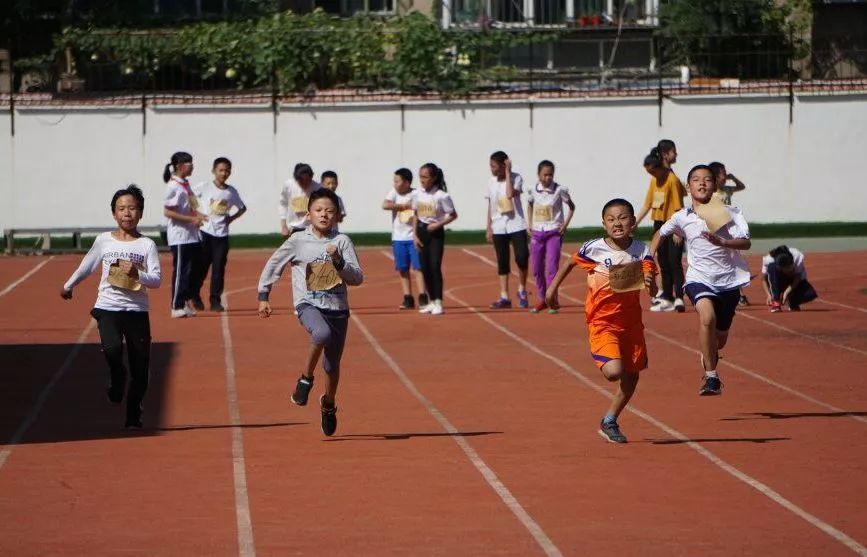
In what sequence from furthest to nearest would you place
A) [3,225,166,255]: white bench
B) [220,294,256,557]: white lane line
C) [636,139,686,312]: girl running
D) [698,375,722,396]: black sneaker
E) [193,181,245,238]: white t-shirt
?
1. [3,225,166,255]: white bench
2. [193,181,245,238]: white t-shirt
3. [636,139,686,312]: girl running
4. [698,375,722,396]: black sneaker
5. [220,294,256,557]: white lane line

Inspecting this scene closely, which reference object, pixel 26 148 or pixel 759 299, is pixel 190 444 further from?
pixel 26 148

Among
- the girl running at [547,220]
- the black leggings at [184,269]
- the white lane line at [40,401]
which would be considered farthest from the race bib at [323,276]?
the girl running at [547,220]

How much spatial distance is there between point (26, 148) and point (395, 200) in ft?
54.7

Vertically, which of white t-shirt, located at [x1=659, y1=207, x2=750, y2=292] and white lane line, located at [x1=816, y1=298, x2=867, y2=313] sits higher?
white t-shirt, located at [x1=659, y1=207, x2=750, y2=292]

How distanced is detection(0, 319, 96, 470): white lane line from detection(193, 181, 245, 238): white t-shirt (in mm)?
2099

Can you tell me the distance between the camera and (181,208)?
19.4 meters

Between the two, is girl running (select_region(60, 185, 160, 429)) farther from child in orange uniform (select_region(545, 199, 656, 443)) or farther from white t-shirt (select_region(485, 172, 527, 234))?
white t-shirt (select_region(485, 172, 527, 234))

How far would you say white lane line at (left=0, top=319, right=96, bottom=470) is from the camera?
11.2 meters

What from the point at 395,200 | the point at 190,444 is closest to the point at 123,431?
the point at 190,444

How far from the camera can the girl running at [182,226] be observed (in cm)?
1934

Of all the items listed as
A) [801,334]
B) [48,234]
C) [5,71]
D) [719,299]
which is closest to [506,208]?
[801,334]

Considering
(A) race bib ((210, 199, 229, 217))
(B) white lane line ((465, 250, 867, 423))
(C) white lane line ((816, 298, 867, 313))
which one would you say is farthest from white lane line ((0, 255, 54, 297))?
(C) white lane line ((816, 298, 867, 313))

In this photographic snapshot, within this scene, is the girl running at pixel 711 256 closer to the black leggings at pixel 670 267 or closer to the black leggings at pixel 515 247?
the black leggings at pixel 670 267

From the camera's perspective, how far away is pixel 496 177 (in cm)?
2077
